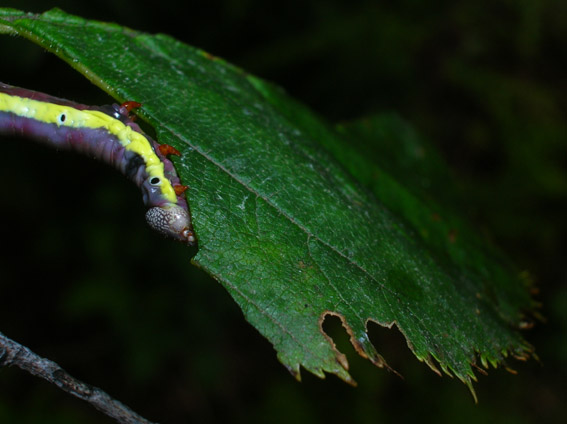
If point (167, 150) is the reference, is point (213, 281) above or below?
below

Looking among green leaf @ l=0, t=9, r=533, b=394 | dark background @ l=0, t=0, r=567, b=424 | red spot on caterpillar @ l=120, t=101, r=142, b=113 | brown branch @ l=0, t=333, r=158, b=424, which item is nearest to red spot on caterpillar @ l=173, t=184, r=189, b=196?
green leaf @ l=0, t=9, r=533, b=394

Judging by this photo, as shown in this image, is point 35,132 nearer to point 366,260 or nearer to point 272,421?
point 366,260

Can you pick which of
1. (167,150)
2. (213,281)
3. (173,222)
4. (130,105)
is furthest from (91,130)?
(213,281)

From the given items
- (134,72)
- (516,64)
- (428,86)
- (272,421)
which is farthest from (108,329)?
(516,64)

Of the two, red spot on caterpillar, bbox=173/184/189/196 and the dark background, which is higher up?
red spot on caterpillar, bbox=173/184/189/196

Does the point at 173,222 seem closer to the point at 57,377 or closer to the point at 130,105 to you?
the point at 130,105

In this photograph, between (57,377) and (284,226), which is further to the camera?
(284,226)

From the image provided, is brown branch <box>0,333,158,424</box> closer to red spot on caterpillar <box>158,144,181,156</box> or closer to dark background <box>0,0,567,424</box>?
red spot on caterpillar <box>158,144,181,156</box>
